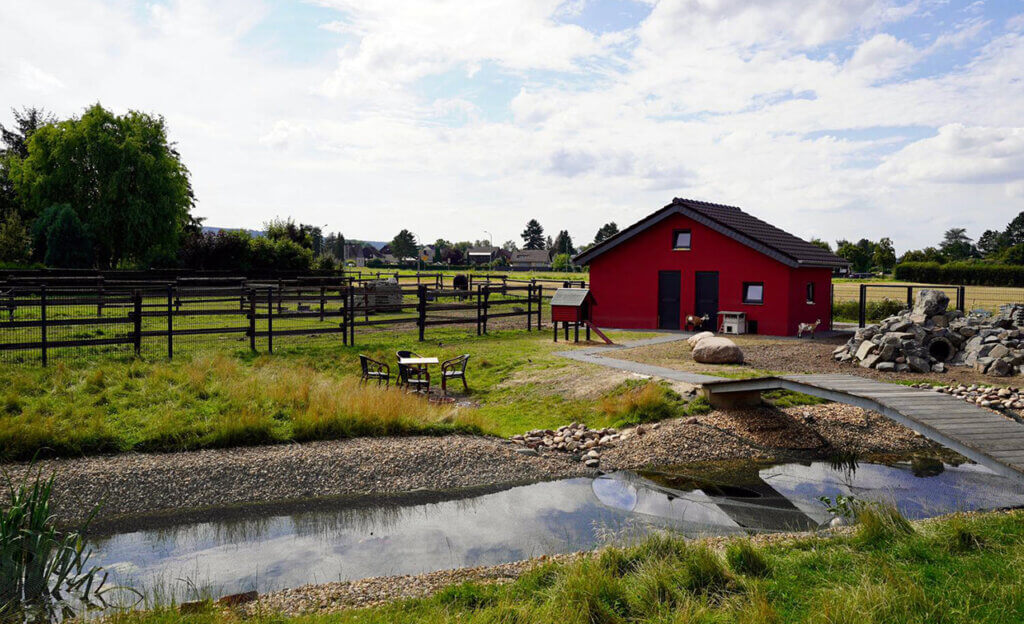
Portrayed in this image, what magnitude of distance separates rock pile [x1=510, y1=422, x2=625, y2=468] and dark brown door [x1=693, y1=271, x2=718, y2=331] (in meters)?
12.4

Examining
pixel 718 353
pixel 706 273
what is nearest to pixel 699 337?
pixel 718 353

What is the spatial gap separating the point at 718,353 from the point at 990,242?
4524 inches

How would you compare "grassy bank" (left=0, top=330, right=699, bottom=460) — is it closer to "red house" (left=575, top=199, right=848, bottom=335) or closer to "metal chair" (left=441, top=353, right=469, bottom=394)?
"metal chair" (left=441, top=353, right=469, bottom=394)

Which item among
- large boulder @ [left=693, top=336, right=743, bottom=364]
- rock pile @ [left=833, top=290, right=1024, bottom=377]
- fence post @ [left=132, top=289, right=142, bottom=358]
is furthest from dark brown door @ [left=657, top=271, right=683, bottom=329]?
fence post @ [left=132, top=289, right=142, bottom=358]

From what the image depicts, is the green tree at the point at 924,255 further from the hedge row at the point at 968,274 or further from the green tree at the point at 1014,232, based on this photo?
the green tree at the point at 1014,232

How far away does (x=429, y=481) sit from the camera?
10.1 metres

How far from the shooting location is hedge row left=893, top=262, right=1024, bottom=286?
2034 inches

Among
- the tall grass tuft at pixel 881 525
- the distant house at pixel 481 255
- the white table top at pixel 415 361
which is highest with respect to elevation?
the distant house at pixel 481 255

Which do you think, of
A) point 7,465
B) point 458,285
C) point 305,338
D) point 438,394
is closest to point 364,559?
point 7,465

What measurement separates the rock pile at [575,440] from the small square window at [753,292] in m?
12.3

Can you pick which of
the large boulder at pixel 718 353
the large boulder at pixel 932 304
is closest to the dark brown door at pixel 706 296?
the large boulder at pixel 932 304

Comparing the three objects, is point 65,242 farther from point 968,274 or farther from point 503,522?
point 968,274

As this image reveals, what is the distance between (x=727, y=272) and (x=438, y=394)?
12.2 metres

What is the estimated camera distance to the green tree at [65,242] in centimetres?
4172
